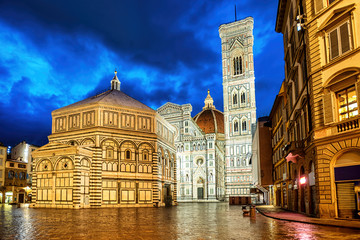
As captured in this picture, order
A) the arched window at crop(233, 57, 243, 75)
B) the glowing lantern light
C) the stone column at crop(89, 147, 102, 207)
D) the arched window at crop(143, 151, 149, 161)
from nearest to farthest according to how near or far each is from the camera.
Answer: the glowing lantern light → the stone column at crop(89, 147, 102, 207) → the arched window at crop(143, 151, 149, 161) → the arched window at crop(233, 57, 243, 75)

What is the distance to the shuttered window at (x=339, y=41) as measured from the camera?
1795 cm

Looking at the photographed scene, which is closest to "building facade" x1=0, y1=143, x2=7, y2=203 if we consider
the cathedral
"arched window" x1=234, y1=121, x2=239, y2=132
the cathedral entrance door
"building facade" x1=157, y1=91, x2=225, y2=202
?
the cathedral

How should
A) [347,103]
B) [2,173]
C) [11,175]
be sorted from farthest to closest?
1. [11,175]
2. [2,173]
3. [347,103]

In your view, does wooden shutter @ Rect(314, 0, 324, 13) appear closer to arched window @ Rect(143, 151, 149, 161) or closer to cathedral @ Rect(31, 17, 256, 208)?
cathedral @ Rect(31, 17, 256, 208)

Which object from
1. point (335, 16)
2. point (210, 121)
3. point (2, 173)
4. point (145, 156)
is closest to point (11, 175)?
point (2, 173)

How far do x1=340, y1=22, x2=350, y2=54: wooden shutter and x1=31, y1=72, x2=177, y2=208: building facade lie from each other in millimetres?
29320

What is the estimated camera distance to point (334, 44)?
19031mm

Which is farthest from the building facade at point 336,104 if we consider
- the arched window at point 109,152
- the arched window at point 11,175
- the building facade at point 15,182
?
the arched window at point 11,175

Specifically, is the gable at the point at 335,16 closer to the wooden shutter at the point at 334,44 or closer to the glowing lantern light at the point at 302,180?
the wooden shutter at the point at 334,44

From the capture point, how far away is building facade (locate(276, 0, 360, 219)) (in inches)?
687

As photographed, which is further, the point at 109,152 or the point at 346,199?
the point at 109,152

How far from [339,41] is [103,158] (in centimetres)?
→ 3055

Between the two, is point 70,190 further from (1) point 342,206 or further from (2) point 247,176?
(2) point 247,176

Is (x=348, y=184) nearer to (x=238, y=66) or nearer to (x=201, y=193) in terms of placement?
(x=201, y=193)
